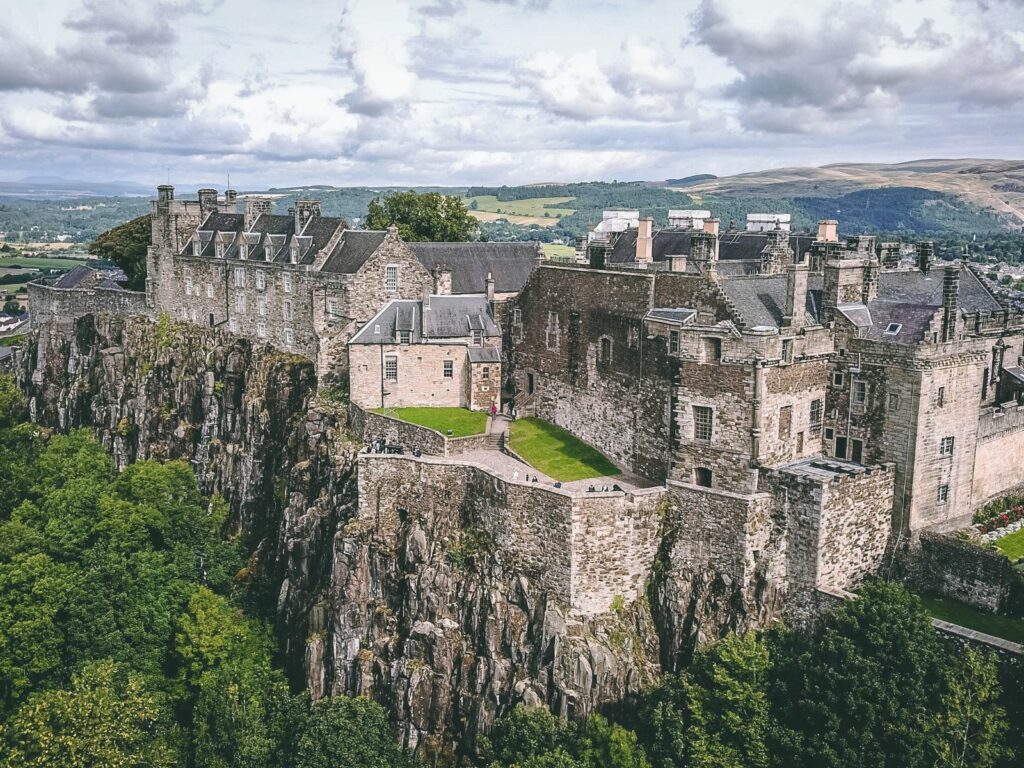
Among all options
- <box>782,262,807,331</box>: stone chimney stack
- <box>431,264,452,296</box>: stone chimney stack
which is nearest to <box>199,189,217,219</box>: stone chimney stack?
<box>431,264,452,296</box>: stone chimney stack

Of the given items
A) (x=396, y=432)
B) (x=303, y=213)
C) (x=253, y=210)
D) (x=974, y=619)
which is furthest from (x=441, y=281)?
(x=974, y=619)

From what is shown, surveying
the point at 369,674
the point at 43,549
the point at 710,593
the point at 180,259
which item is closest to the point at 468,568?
the point at 369,674

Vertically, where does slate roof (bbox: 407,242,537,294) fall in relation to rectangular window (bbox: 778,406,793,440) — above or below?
above

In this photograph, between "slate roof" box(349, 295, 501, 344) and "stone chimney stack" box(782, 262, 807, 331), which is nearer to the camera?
"stone chimney stack" box(782, 262, 807, 331)

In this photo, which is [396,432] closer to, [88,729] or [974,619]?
[88,729]

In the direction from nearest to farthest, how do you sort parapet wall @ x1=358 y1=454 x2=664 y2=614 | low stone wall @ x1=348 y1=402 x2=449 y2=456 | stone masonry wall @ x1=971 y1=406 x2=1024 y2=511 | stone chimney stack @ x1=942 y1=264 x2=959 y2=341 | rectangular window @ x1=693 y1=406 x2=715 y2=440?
stone chimney stack @ x1=942 y1=264 x2=959 y2=341
parapet wall @ x1=358 y1=454 x2=664 y2=614
rectangular window @ x1=693 y1=406 x2=715 y2=440
stone masonry wall @ x1=971 y1=406 x2=1024 y2=511
low stone wall @ x1=348 y1=402 x2=449 y2=456

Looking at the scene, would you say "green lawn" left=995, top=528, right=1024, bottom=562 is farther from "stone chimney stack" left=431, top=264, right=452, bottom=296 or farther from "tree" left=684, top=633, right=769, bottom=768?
"stone chimney stack" left=431, top=264, right=452, bottom=296

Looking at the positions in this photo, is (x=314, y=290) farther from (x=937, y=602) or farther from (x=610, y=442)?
(x=937, y=602)
